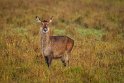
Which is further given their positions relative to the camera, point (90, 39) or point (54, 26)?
point (54, 26)

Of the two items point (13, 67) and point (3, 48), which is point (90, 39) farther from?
point (13, 67)

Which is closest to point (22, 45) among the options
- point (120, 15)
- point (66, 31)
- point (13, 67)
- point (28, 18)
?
point (13, 67)

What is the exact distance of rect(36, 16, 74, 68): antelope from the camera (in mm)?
9047

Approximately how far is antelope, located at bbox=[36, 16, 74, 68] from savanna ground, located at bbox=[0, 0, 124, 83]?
226 millimetres

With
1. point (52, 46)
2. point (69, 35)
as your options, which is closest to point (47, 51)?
point (52, 46)

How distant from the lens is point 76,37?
13.3 m

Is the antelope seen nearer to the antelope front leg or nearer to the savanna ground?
the antelope front leg

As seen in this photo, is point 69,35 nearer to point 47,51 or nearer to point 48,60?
point 47,51

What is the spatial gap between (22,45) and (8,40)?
23.7 inches

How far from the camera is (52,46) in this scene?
919cm

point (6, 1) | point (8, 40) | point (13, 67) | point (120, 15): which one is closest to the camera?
point (13, 67)

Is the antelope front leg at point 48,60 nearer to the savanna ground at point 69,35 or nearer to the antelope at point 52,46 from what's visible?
the antelope at point 52,46

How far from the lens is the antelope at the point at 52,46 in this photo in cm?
905

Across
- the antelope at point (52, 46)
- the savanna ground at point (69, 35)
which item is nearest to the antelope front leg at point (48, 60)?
the antelope at point (52, 46)
